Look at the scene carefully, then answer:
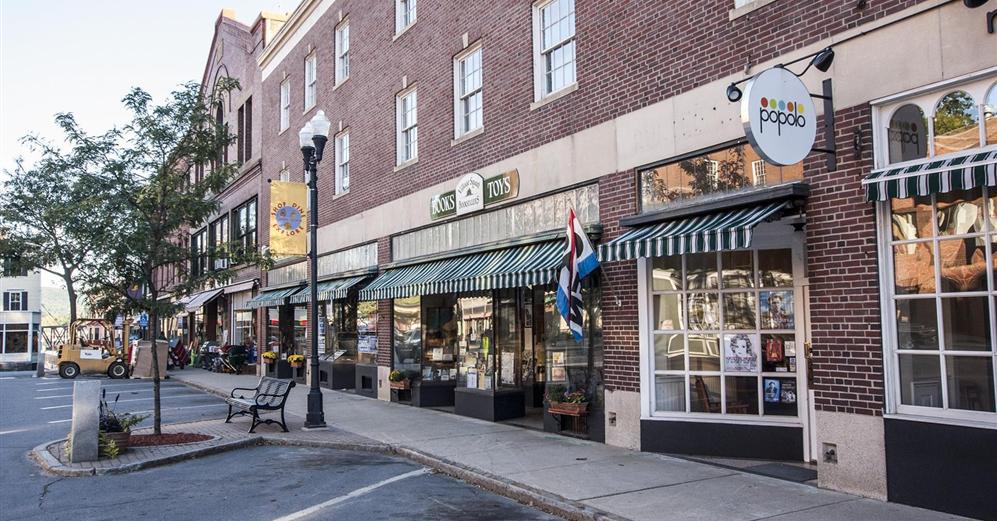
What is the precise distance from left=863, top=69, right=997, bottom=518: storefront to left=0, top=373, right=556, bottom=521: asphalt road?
3606 millimetres

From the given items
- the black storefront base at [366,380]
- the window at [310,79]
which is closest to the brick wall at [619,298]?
the black storefront base at [366,380]

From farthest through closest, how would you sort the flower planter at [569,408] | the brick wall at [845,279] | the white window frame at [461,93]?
1. the white window frame at [461,93]
2. the flower planter at [569,408]
3. the brick wall at [845,279]

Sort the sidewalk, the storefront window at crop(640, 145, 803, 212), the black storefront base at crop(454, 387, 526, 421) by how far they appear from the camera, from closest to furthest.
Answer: the sidewalk → the storefront window at crop(640, 145, 803, 212) → the black storefront base at crop(454, 387, 526, 421)

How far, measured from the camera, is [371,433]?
12578mm

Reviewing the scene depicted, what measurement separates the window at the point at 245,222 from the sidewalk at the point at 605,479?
17.4m

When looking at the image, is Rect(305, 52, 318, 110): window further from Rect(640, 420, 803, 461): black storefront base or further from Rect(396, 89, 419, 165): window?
Rect(640, 420, 803, 461): black storefront base

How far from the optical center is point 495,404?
541 inches

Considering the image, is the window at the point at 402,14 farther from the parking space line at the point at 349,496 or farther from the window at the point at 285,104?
the parking space line at the point at 349,496

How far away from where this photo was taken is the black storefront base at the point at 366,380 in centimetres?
1870

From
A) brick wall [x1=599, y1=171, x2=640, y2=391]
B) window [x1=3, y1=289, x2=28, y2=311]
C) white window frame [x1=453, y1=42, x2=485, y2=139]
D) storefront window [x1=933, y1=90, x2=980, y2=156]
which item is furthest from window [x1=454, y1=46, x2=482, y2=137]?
window [x1=3, y1=289, x2=28, y2=311]

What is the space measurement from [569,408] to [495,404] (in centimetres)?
255

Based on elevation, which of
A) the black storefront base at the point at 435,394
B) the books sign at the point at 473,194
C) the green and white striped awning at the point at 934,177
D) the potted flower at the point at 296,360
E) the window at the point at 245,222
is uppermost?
the window at the point at 245,222

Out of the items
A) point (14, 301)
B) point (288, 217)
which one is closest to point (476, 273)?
point (288, 217)

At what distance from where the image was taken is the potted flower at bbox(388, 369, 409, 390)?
661 inches
